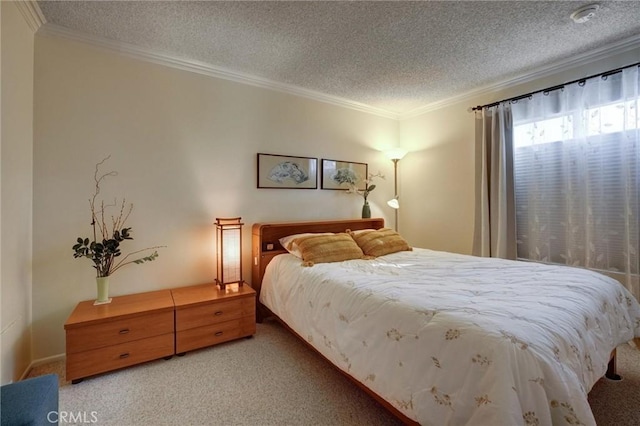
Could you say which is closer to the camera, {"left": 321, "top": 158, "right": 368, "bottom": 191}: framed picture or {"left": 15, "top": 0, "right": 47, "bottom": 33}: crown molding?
{"left": 15, "top": 0, "right": 47, "bottom": 33}: crown molding

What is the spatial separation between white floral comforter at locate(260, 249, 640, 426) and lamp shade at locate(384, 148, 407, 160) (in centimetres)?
209

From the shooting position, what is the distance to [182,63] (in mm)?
2703

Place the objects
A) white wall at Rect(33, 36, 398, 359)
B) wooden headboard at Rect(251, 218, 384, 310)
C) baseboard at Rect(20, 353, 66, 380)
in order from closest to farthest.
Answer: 1. baseboard at Rect(20, 353, 66, 380)
2. white wall at Rect(33, 36, 398, 359)
3. wooden headboard at Rect(251, 218, 384, 310)

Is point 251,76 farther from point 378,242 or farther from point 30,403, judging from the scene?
point 30,403

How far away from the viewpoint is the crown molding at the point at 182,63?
2253 mm

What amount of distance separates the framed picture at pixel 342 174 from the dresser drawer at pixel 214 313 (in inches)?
68.1

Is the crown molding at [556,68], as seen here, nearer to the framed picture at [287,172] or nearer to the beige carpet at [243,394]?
the framed picture at [287,172]

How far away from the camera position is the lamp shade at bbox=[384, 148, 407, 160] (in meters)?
4.02

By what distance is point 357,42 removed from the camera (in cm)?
241

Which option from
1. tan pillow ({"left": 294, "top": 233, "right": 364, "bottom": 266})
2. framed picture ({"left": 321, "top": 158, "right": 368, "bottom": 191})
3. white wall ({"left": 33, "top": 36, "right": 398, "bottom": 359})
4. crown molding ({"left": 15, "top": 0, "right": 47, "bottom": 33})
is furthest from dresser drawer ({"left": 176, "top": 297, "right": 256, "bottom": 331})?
crown molding ({"left": 15, "top": 0, "right": 47, "bottom": 33})

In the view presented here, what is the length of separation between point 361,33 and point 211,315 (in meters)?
2.62

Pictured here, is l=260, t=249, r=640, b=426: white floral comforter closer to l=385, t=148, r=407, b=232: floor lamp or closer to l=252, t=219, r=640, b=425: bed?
l=252, t=219, r=640, b=425: bed

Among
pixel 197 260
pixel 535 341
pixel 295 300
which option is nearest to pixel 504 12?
pixel 535 341

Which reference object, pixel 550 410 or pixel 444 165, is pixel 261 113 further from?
pixel 550 410
